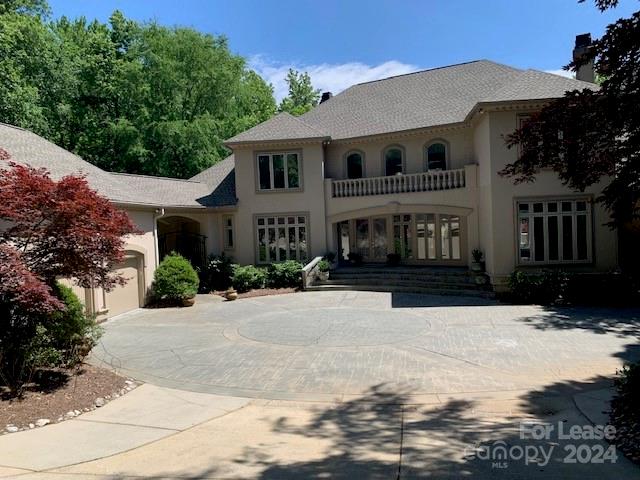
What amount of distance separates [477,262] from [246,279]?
946 centimetres

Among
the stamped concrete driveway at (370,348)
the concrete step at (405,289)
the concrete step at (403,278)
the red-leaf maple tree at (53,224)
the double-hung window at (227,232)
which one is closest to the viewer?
the red-leaf maple tree at (53,224)

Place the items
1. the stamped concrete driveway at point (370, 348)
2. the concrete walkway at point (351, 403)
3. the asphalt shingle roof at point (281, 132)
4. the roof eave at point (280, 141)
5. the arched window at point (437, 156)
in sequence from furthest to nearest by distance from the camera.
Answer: the asphalt shingle roof at point (281, 132) < the roof eave at point (280, 141) < the arched window at point (437, 156) < the stamped concrete driveway at point (370, 348) < the concrete walkway at point (351, 403)

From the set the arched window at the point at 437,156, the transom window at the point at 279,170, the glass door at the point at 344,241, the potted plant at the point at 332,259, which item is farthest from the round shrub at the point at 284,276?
the arched window at the point at 437,156

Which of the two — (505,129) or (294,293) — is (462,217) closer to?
(505,129)

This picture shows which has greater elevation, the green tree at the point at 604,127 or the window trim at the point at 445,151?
the window trim at the point at 445,151

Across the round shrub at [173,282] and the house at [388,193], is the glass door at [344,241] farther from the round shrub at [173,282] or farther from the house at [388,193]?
the round shrub at [173,282]

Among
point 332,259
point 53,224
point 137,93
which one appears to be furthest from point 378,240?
point 137,93

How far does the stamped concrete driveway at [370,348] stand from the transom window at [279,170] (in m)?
7.42

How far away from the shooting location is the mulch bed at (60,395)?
21.6ft

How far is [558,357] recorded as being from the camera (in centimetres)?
883

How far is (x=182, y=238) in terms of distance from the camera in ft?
76.4

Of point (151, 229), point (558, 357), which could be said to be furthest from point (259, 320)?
point (558, 357)

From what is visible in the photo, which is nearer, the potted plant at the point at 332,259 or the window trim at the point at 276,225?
the potted plant at the point at 332,259

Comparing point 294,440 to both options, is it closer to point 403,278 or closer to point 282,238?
point 403,278
